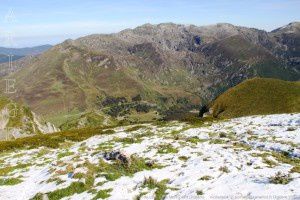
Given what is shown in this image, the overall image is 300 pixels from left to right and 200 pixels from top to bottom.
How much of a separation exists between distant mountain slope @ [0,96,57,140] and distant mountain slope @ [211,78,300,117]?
77.0 metres

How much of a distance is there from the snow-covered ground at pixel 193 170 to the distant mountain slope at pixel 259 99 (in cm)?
5981

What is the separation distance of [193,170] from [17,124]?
136011 mm

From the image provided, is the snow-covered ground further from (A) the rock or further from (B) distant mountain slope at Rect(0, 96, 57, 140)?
(B) distant mountain slope at Rect(0, 96, 57, 140)

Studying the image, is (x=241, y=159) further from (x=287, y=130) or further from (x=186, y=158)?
(x=287, y=130)

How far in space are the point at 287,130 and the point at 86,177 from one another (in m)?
22.5

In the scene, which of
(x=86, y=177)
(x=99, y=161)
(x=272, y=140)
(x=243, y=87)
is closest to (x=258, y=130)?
(x=272, y=140)

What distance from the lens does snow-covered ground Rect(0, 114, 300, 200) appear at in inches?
833

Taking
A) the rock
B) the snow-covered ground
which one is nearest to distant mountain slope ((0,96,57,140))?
the snow-covered ground

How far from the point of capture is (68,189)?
26141mm

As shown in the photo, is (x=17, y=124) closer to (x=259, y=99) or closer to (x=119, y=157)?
(x=259, y=99)

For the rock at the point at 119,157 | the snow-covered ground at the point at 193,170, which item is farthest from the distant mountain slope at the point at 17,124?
the rock at the point at 119,157

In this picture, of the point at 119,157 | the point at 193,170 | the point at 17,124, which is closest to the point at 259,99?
the point at 119,157

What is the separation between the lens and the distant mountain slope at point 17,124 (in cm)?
14186

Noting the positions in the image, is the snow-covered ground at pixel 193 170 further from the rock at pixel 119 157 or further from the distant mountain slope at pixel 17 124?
the distant mountain slope at pixel 17 124
